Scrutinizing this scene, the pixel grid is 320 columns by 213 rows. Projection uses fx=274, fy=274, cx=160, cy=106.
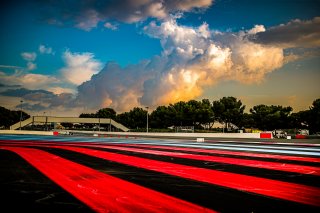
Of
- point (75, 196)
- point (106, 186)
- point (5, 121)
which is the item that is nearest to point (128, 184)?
point (106, 186)

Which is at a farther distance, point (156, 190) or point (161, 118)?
point (161, 118)

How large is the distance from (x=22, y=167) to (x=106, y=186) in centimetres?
450

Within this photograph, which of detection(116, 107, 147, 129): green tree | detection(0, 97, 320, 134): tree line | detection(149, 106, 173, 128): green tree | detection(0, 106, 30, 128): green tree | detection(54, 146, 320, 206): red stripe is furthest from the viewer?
detection(0, 106, 30, 128): green tree

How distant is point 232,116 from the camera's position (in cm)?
9181

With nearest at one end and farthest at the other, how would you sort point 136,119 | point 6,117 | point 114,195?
point 114,195 < point 136,119 < point 6,117

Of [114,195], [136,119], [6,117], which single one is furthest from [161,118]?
[114,195]

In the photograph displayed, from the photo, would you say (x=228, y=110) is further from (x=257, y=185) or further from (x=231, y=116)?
(x=257, y=185)

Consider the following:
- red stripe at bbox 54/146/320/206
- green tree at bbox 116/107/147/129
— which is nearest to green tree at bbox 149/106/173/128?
green tree at bbox 116/107/147/129

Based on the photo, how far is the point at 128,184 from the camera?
686 centimetres

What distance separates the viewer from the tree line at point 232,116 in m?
82.8

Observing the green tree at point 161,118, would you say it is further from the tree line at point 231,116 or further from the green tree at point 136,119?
the green tree at point 136,119

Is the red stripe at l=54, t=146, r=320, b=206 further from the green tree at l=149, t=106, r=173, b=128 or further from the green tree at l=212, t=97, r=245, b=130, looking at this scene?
the green tree at l=212, t=97, r=245, b=130

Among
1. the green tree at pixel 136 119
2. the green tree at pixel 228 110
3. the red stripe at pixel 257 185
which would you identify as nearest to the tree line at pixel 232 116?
the green tree at pixel 228 110

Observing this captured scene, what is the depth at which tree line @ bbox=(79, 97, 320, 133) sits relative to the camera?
82750 millimetres
